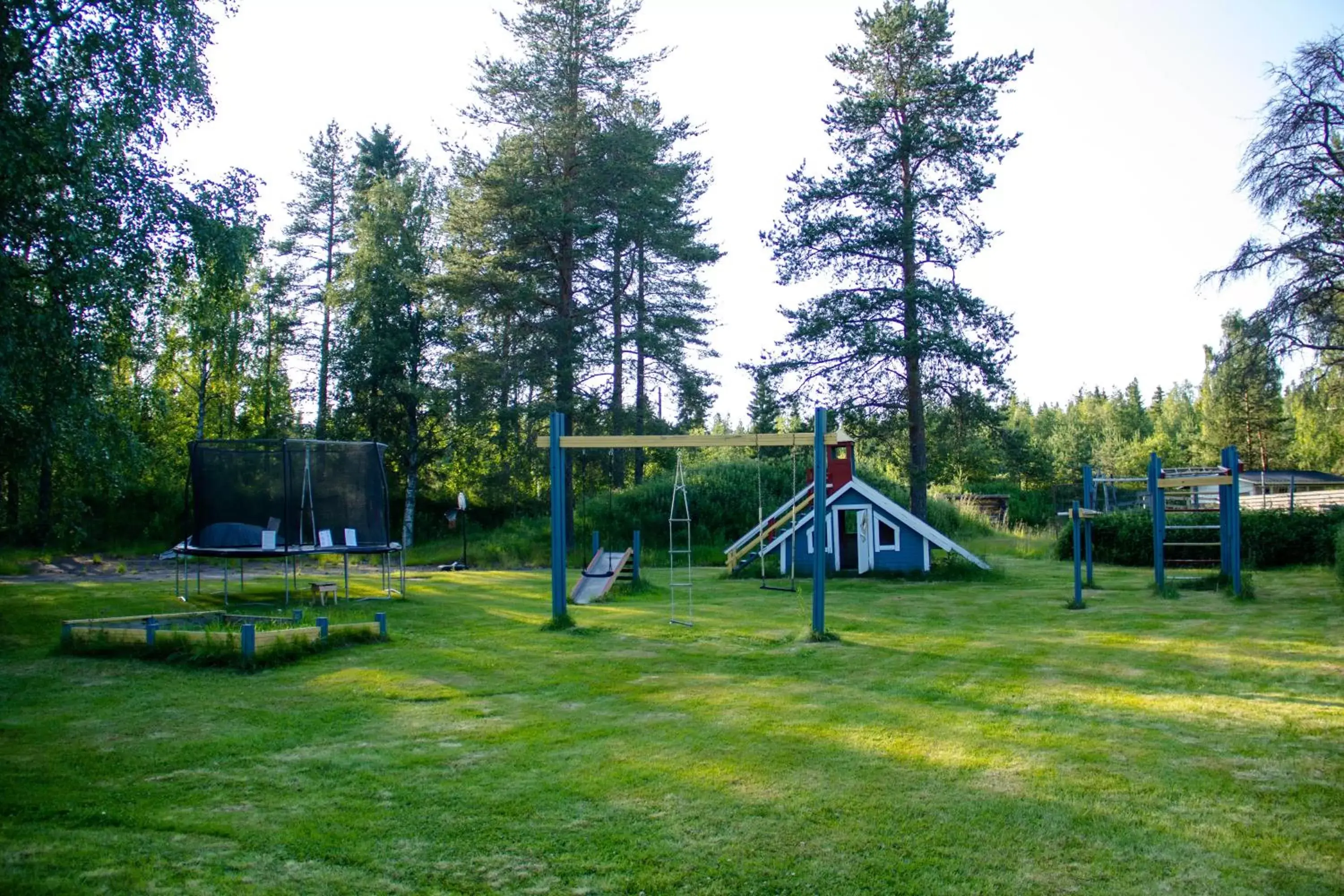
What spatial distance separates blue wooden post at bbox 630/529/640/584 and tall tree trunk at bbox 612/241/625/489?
29.5 feet

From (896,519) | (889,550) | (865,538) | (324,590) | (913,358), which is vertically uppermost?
(913,358)

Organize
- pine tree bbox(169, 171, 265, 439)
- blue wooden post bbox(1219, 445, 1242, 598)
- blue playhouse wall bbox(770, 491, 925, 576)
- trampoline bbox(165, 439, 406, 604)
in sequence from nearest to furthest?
pine tree bbox(169, 171, 265, 439) → blue wooden post bbox(1219, 445, 1242, 598) → trampoline bbox(165, 439, 406, 604) → blue playhouse wall bbox(770, 491, 925, 576)

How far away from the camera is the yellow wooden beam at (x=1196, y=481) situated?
43.4 ft

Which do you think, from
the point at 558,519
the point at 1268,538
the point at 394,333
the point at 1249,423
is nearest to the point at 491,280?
the point at 394,333

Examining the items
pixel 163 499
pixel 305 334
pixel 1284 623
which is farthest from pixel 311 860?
pixel 305 334

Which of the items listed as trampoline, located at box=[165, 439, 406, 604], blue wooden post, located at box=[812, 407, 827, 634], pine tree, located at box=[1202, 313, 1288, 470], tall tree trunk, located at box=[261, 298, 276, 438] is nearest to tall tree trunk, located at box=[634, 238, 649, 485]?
trampoline, located at box=[165, 439, 406, 604]

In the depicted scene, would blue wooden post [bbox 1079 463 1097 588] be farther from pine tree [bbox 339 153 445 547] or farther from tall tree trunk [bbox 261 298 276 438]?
tall tree trunk [bbox 261 298 276 438]

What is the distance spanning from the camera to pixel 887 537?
18969 mm

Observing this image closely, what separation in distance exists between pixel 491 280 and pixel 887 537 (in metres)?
12.6

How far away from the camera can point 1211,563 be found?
19.9 metres

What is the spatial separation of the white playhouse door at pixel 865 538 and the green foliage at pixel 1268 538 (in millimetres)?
6134

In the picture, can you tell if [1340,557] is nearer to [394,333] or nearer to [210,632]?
[210,632]

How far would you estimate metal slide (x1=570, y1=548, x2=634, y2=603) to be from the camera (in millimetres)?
14812

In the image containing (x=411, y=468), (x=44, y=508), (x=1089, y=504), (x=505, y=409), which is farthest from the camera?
(x=411, y=468)
